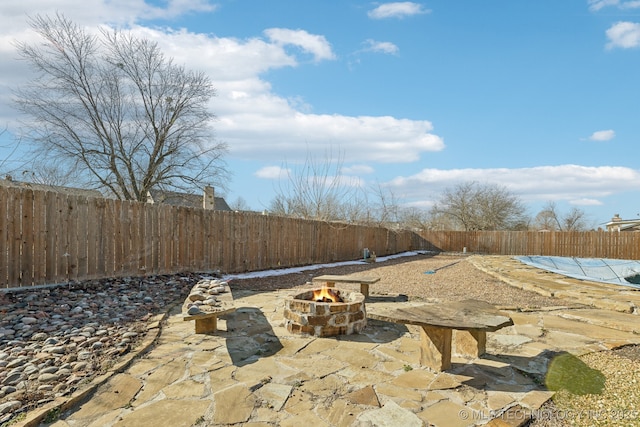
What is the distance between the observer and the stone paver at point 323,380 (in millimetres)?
2207

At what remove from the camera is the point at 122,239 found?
21.6 ft

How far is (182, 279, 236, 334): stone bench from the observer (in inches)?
139

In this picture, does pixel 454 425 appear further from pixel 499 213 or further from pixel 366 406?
pixel 499 213

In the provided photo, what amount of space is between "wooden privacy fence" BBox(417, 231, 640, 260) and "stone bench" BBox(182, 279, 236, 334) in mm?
18667

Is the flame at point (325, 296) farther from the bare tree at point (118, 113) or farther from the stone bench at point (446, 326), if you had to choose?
the bare tree at point (118, 113)

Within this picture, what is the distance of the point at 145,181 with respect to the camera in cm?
1530

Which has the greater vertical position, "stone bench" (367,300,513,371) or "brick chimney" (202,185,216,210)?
"brick chimney" (202,185,216,210)

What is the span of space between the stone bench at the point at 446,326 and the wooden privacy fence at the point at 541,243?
18.4 metres

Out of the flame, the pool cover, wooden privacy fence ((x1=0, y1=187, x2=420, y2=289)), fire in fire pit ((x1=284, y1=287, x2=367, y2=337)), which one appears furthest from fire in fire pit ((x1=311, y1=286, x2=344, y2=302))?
the pool cover

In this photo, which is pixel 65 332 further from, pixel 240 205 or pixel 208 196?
pixel 240 205

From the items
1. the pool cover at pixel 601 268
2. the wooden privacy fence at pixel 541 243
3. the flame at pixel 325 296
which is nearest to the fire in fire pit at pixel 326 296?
the flame at pixel 325 296

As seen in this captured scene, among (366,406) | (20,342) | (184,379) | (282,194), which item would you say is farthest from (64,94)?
(366,406)

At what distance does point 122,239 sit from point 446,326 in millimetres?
6045

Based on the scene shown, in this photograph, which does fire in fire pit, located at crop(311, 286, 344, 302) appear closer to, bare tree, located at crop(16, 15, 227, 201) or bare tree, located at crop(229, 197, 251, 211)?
bare tree, located at crop(16, 15, 227, 201)
